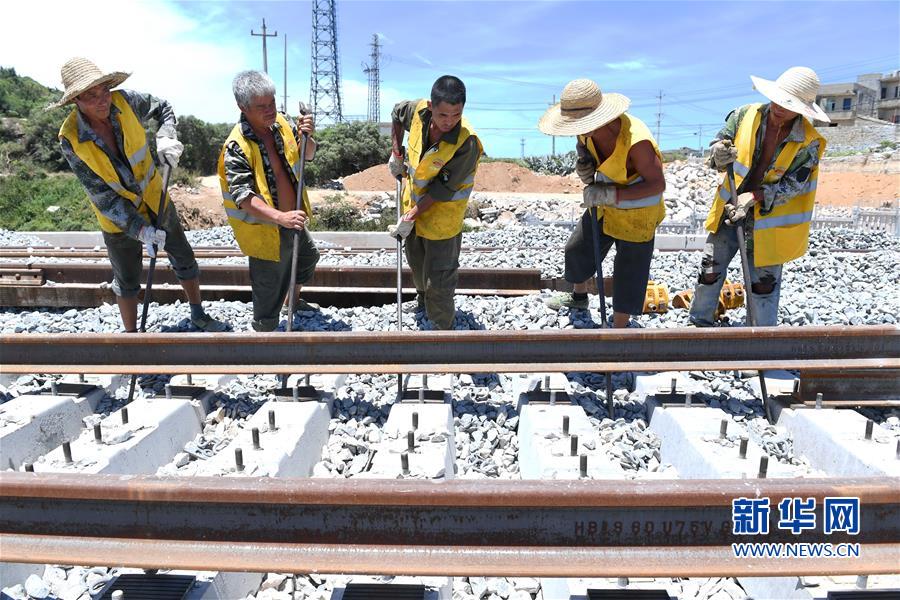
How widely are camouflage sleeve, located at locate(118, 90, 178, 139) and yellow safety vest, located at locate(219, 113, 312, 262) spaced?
25.3 inches

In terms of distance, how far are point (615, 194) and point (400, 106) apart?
6.66 ft

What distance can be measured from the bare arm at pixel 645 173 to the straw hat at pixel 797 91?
2.72ft

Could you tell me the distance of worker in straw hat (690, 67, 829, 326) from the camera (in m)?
4.01

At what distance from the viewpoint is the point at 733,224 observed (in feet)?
14.4

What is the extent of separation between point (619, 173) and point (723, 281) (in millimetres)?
1280

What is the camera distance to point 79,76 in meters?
3.89

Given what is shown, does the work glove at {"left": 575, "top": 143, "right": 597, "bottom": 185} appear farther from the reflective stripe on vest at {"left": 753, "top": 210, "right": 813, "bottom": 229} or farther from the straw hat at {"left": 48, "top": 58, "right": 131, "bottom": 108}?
the straw hat at {"left": 48, "top": 58, "right": 131, "bottom": 108}

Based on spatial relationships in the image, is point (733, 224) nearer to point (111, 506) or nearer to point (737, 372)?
point (737, 372)

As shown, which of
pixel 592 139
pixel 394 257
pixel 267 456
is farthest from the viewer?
pixel 394 257

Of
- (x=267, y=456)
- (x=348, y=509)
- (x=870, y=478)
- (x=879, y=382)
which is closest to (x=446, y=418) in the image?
(x=267, y=456)

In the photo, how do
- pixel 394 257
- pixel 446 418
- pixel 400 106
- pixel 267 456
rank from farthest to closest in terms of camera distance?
1. pixel 394 257
2. pixel 400 106
3. pixel 446 418
4. pixel 267 456

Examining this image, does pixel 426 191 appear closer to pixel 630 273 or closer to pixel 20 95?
pixel 630 273

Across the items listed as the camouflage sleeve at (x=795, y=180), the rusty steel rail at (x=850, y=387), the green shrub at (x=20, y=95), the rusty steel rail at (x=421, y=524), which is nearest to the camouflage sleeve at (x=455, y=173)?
the camouflage sleeve at (x=795, y=180)

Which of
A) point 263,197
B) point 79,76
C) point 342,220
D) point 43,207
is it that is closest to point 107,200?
point 79,76
